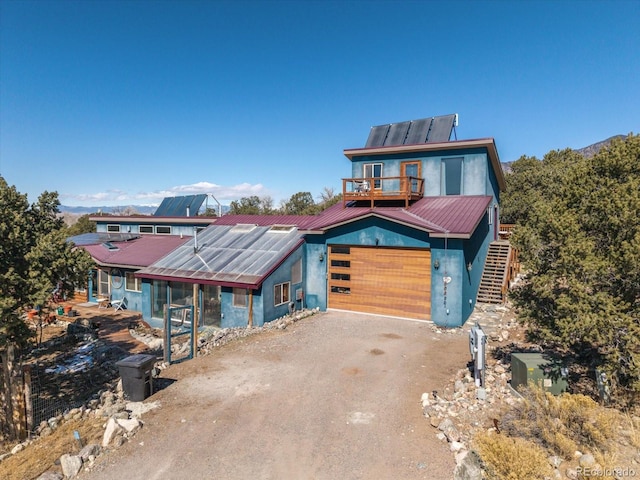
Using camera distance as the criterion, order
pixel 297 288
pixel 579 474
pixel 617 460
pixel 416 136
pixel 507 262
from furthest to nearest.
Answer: pixel 416 136 → pixel 507 262 → pixel 297 288 → pixel 617 460 → pixel 579 474

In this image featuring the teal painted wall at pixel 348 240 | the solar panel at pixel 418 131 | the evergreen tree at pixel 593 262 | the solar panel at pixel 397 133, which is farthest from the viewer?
the solar panel at pixel 397 133

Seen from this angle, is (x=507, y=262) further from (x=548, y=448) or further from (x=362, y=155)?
(x=548, y=448)

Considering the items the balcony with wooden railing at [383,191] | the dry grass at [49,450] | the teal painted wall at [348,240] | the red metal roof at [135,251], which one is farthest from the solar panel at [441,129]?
the dry grass at [49,450]

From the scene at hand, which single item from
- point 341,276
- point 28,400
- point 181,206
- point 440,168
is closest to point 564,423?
point 341,276

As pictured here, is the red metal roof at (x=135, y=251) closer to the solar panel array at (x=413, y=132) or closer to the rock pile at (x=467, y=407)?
the solar panel array at (x=413, y=132)

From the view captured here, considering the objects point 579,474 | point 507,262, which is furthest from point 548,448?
point 507,262

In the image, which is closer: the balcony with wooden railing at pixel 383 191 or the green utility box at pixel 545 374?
the green utility box at pixel 545 374
